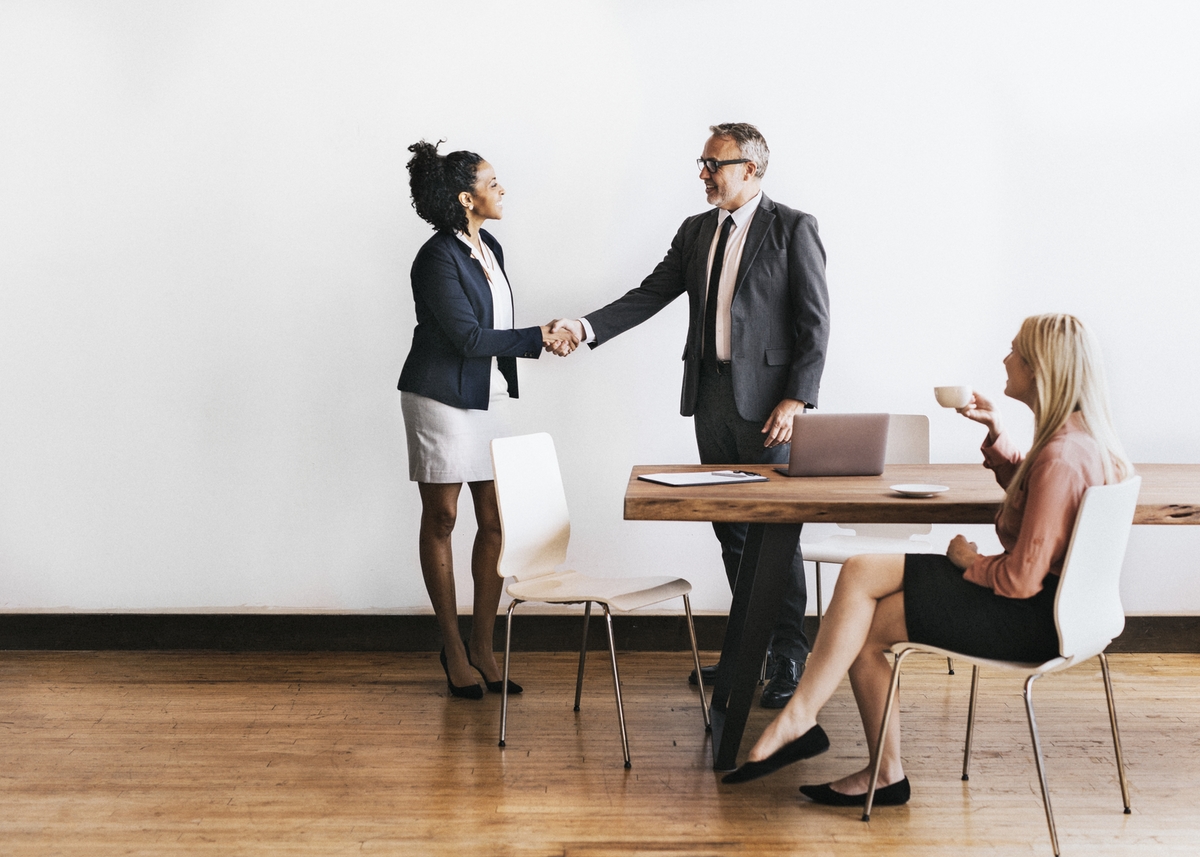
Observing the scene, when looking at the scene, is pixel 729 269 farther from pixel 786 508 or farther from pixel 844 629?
pixel 844 629

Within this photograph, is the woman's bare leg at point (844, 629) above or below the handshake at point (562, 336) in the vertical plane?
below

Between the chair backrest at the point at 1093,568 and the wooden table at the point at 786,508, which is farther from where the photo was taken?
the wooden table at the point at 786,508

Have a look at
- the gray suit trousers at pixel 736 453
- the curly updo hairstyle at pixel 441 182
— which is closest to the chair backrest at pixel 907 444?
the gray suit trousers at pixel 736 453

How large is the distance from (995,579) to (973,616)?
0.11 meters

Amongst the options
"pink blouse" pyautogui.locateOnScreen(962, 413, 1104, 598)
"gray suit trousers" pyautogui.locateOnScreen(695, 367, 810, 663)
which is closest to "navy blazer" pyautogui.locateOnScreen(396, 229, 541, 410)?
"gray suit trousers" pyautogui.locateOnScreen(695, 367, 810, 663)

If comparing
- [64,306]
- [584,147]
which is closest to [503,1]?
[584,147]

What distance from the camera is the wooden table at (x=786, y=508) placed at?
7.59ft

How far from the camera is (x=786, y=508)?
7.66 feet

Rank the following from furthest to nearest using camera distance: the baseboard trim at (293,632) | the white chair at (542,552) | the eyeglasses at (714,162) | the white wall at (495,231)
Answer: the baseboard trim at (293,632)
the white wall at (495,231)
the eyeglasses at (714,162)
the white chair at (542,552)

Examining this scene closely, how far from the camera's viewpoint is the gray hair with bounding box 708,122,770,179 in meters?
3.30

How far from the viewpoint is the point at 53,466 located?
3.97m

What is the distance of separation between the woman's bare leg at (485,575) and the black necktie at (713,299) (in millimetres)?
873

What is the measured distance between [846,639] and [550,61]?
8.11ft

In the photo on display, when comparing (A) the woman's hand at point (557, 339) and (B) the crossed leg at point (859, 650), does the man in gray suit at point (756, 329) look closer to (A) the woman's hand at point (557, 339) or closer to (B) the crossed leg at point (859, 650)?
(A) the woman's hand at point (557, 339)
